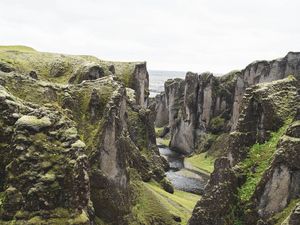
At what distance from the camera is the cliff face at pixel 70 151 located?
137 feet

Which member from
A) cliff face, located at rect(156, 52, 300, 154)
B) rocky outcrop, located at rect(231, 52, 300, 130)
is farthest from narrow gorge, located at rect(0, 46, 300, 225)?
rocky outcrop, located at rect(231, 52, 300, 130)

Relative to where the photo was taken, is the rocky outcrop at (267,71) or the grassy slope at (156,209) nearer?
the grassy slope at (156,209)

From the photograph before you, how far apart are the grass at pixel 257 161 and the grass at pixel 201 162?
242 ft

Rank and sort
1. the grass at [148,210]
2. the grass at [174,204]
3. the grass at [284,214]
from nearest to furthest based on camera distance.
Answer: the grass at [284,214] → the grass at [148,210] → the grass at [174,204]

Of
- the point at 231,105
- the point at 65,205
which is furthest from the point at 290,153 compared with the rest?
the point at 231,105

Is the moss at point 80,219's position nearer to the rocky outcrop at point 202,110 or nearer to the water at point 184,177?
the water at point 184,177

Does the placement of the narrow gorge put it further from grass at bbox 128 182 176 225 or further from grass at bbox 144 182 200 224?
grass at bbox 144 182 200 224

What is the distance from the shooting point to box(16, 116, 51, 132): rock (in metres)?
44.2

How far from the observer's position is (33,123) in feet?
147

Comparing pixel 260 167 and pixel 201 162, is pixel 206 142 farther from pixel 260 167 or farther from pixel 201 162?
pixel 260 167

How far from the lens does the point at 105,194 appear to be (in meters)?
68.0

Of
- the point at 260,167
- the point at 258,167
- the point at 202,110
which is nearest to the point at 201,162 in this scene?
the point at 202,110

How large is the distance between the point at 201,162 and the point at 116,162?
85.0 m

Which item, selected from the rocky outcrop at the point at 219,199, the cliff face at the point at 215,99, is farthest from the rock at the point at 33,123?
the cliff face at the point at 215,99
